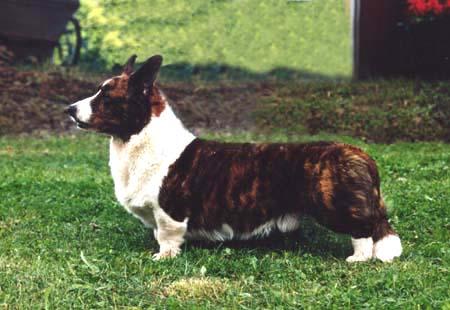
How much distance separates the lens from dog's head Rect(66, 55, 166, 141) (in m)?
5.28

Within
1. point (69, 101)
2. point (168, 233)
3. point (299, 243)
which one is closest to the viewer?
point (168, 233)

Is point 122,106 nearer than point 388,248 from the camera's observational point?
No

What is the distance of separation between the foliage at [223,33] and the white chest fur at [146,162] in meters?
9.39

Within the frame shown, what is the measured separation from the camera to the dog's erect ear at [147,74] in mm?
5227

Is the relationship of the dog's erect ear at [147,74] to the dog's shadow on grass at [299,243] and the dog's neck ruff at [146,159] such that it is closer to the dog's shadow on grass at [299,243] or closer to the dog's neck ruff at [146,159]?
the dog's neck ruff at [146,159]

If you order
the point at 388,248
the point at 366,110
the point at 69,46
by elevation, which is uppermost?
the point at 388,248

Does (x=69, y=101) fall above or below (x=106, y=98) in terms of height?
below

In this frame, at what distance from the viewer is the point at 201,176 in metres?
5.39

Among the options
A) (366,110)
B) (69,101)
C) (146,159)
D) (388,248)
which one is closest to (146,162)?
(146,159)

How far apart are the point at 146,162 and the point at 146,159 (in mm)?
18

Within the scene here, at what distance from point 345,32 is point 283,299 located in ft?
36.2

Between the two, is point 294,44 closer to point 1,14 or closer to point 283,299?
point 1,14

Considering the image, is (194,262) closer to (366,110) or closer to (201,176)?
(201,176)

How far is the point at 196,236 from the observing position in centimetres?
543
